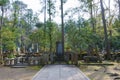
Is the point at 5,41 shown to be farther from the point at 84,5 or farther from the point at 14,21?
the point at 84,5

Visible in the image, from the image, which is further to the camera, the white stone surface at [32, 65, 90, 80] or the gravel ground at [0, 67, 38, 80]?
the gravel ground at [0, 67, 38, 80]

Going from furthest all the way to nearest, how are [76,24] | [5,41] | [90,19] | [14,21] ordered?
[76,24]
[90,19]
[14,21]
[5,41]

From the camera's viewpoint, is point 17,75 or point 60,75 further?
point 17,75

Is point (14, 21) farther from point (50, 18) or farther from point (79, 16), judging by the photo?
point (79, 16)

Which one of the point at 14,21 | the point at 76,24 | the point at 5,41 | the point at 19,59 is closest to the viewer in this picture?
the point at 5,41

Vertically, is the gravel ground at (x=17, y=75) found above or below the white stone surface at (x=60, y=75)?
below

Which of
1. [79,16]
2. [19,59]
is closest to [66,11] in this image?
[79,16]

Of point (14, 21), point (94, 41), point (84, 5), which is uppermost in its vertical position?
point (84, 5)

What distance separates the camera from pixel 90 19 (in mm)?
24812

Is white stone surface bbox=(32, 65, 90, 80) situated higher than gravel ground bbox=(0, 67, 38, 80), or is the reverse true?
white stone surface bbox=(32, 65, 90, 80)

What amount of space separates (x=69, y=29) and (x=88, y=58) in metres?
7.91

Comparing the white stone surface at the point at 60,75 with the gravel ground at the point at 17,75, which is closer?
the white stone surface at the point at 60,75

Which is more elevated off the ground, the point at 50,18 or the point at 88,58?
the point at 50,18

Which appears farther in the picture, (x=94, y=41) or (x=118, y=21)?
(x=118, y=21)
